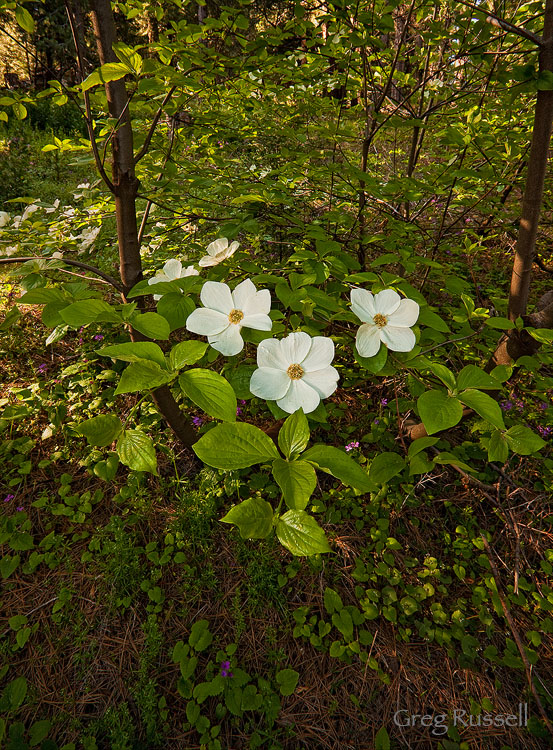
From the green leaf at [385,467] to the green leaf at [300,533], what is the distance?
1.57ft

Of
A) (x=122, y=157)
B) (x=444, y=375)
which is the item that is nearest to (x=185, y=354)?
(x=444, y=375)

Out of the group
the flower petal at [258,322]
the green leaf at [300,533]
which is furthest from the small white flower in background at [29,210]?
the green leaf at [300,533]

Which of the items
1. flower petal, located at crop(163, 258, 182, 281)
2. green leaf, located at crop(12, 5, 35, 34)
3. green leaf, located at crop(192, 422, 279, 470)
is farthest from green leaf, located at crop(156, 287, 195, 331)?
green leaf, located at crop(12, 5, 35, 34)

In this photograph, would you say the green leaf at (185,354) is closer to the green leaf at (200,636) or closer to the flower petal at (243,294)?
the flower petal at (243,294)

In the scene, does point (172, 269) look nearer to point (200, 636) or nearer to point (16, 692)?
point (200, 636)

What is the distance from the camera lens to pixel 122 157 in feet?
4.43

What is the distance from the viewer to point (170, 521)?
72.4 inches

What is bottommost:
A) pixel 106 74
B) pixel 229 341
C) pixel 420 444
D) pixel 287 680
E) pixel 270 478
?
pixel 287 680

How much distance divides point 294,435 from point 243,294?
347mm

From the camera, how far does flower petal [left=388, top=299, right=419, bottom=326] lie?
87cm

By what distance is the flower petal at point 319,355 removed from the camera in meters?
0.81

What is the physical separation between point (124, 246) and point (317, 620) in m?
1.71

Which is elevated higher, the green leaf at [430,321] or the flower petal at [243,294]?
the flower petal at [243,294]

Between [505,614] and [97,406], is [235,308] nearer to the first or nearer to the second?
[505,614]
